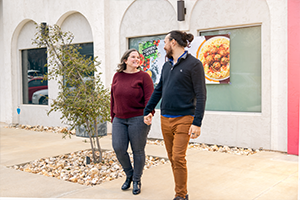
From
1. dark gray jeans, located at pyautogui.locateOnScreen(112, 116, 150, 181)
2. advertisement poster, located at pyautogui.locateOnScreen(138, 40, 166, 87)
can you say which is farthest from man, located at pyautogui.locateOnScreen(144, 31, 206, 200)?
advertisement poster, located at pyautogui.locateOnScreen(138, 40, 166, 87)

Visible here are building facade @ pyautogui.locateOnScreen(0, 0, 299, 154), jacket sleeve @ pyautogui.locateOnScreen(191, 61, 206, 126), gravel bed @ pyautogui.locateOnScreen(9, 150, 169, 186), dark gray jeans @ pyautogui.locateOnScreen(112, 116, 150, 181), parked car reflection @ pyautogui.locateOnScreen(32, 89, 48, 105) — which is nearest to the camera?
jacket sleeve @ pyautogui.locateOnScreen(191, 61, 206, 126)

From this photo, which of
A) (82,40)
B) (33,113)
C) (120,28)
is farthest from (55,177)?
(33,113)

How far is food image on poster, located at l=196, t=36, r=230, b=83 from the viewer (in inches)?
285

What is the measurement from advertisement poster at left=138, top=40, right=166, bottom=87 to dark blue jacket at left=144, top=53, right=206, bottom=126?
4.61 metres

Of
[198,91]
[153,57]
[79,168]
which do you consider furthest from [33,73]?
[198,91]

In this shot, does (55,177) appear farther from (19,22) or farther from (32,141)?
(19,22)

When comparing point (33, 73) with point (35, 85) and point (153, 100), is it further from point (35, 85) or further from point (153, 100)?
point (153, 100)

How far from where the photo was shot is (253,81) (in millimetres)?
7004

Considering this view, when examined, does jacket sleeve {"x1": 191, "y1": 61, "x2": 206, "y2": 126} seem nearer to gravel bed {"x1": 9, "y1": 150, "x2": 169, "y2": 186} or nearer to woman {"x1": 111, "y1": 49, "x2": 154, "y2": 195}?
woman {"x1": 111, "y1": 49, "x2": 154, "y2": 195}

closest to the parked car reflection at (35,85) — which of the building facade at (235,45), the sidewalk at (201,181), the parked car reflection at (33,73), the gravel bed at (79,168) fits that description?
the parked car reflection at (33,73)

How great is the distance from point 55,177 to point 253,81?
442cm

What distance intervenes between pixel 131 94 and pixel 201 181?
65.1 inches

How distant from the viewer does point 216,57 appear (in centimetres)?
737

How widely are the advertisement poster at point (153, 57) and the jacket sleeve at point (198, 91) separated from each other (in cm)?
472
